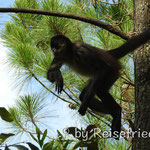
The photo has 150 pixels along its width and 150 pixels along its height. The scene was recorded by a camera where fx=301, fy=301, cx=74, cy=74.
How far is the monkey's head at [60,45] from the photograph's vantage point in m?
3.25

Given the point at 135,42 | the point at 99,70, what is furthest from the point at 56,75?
the point at 135,42

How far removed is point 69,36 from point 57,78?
1377 millimetres

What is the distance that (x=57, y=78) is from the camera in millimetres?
2775

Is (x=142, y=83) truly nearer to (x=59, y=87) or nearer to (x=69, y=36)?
(x=59, y=87)

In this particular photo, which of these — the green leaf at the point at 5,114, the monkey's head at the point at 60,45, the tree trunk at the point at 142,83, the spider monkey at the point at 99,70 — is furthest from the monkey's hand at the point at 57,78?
the green leaf at the point at 5,114

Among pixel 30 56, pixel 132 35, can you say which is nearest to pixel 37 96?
pixel 30 56

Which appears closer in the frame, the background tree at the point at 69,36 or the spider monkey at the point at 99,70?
the spider monkey at the point at 99,70

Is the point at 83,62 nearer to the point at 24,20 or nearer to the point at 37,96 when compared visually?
the point at 37,96

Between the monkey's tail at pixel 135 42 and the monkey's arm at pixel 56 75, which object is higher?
the monkey's tail at pixel 135 42

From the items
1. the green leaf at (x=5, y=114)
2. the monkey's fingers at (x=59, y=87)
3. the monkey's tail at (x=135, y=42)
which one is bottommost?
the green leaf at (x=5, y=114)

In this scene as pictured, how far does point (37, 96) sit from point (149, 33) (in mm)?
1961

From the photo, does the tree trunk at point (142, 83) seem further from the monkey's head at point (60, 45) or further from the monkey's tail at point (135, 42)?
the monkey's head at point (60, 45)

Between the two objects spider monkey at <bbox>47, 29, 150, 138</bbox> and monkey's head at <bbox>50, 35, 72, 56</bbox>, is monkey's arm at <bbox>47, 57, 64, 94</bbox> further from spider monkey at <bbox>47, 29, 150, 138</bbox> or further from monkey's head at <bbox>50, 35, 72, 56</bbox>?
monkey's head at <bbox>50, 35, 72, 56</bbox>

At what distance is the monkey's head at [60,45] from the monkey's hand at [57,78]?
0.36m
